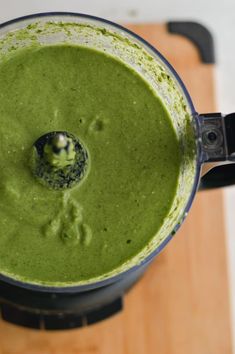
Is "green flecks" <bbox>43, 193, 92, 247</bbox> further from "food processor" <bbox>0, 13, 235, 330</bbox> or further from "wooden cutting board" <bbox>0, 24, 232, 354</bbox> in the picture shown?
"wooden cutting board" <bbox>0, 24, 232, 354</bbox>

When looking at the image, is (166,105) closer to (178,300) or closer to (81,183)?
(81,183)

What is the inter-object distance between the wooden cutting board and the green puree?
204 mm

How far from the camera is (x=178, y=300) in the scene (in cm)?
89

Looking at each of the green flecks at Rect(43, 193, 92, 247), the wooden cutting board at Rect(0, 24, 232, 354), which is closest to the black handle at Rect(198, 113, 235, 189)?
the green flecks at Rect(43, 193, 92, 247)

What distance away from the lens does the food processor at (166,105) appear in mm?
613

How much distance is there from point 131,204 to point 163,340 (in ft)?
0.92

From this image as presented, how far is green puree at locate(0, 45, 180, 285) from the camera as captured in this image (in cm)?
68

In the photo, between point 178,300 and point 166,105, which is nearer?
point 166,105

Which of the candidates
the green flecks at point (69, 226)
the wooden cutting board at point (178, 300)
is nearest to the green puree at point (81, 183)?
the green flecks at point (69, 226)

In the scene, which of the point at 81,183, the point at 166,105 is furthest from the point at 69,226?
the point at 166,105

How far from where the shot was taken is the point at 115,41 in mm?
724

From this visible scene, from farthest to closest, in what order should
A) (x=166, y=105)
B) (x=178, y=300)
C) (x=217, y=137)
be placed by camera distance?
(x=178, y=300) → (x=166, y=105) → (x=217, y=137)

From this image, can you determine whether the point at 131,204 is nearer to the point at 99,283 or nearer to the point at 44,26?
the point at 99,283

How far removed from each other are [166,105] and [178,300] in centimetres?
32
